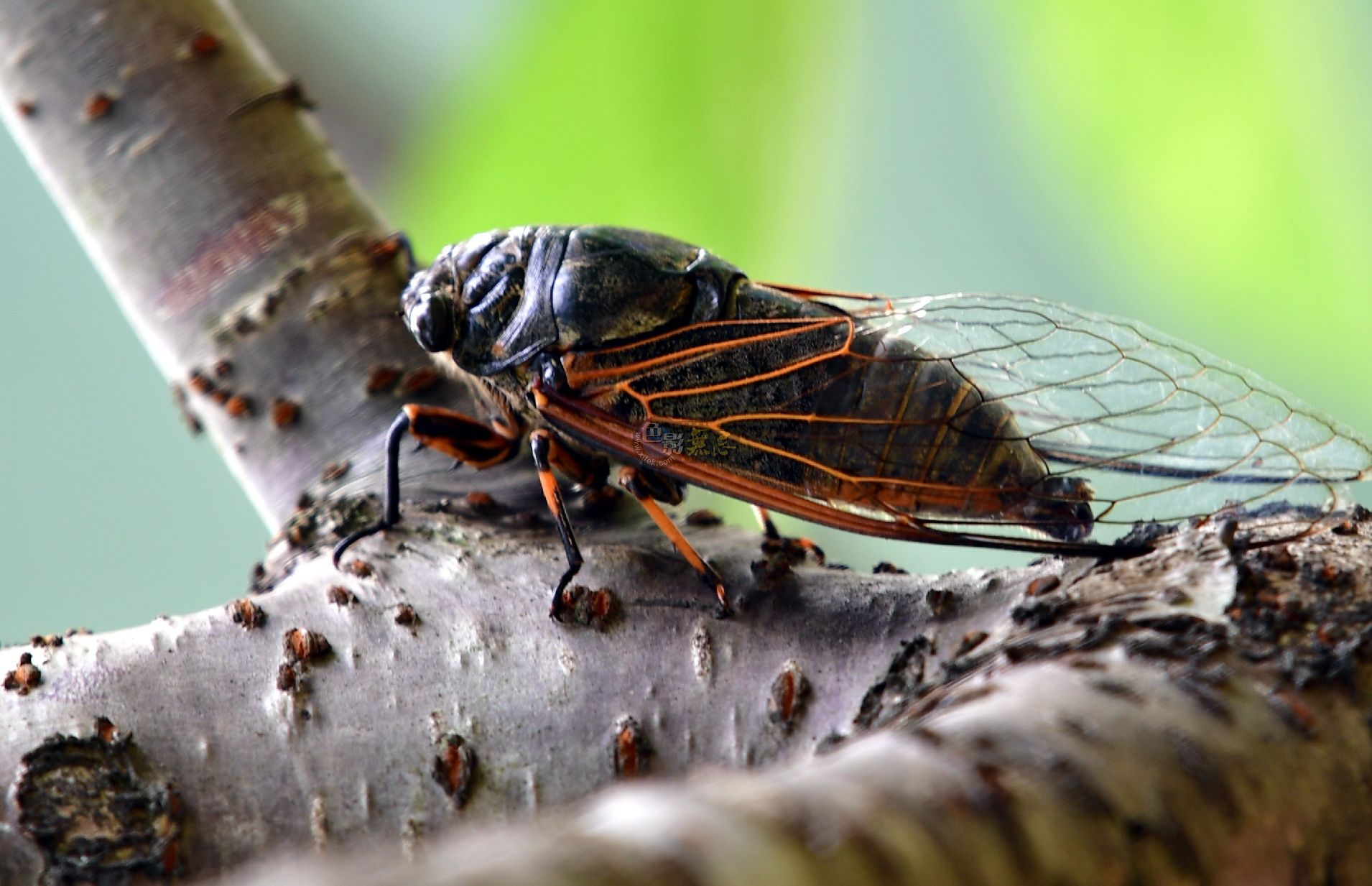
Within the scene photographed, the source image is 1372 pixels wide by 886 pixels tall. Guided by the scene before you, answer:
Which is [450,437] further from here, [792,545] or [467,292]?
[792,545]

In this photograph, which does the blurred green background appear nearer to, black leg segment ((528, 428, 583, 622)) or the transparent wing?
the transparent wing

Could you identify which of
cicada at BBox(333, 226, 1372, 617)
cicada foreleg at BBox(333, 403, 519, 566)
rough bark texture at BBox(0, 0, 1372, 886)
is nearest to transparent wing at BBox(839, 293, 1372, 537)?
cicada at BBox(333, 226, 1372, 617)

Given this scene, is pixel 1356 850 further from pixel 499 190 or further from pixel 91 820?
pixel 499 190

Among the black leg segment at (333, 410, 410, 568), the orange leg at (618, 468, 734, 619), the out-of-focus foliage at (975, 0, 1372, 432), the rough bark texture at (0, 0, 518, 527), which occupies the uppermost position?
the rough bark texture at (0, 0, 518, 527)

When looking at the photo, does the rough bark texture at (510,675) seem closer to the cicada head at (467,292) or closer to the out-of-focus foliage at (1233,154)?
the cicada head at (467,292)

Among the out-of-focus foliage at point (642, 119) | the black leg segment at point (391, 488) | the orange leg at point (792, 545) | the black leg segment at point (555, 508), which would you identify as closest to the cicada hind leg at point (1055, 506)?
the orange leg at point (792, 545)
